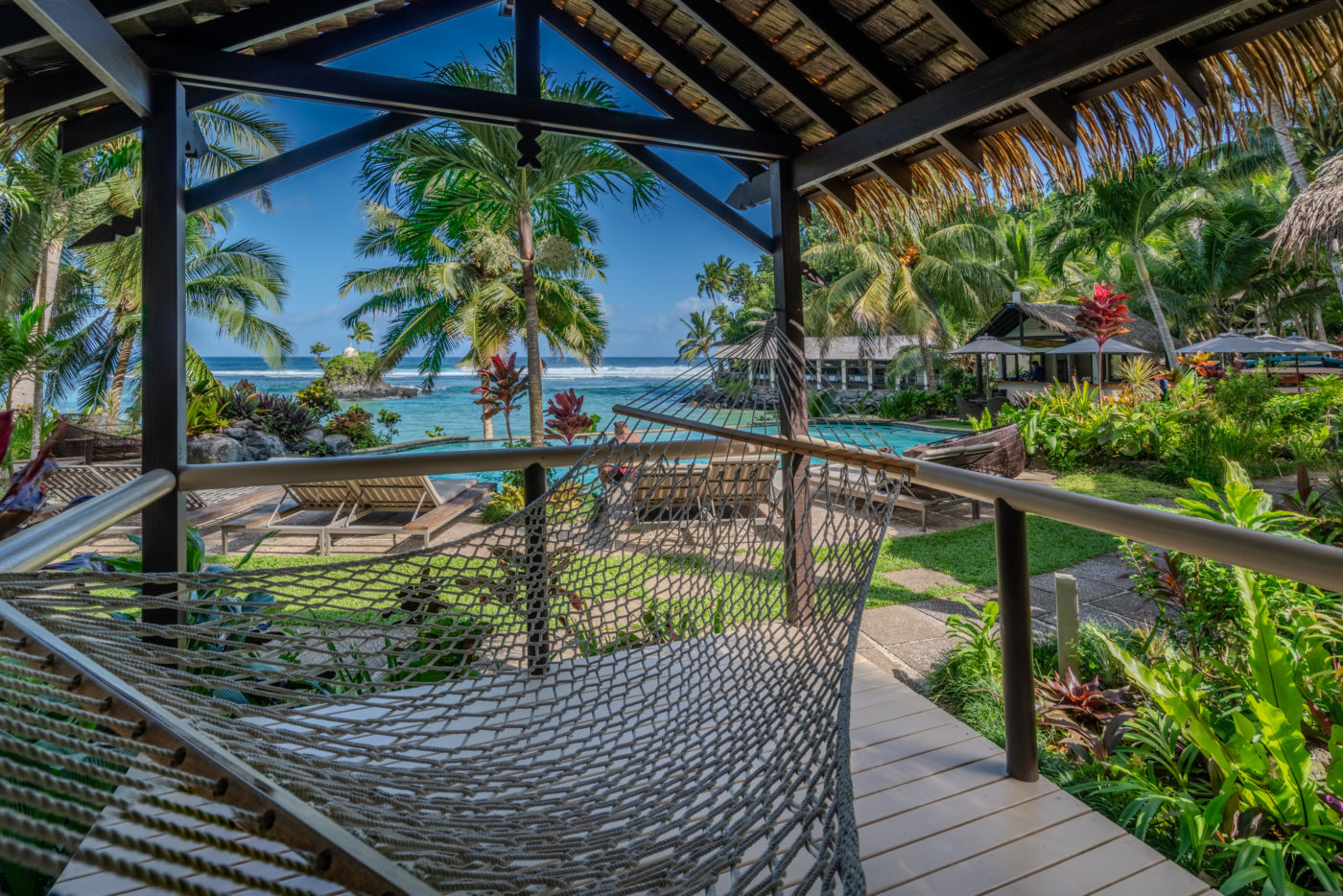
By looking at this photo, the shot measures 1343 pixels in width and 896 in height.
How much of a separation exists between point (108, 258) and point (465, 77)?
656cm

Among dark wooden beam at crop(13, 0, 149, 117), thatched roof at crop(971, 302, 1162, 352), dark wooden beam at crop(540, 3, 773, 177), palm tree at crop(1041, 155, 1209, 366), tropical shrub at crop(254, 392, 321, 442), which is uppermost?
palm tree at crop(1041, 155, 1209, 366)

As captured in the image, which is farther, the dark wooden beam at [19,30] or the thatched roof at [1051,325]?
the thatched roof at [1051,325]

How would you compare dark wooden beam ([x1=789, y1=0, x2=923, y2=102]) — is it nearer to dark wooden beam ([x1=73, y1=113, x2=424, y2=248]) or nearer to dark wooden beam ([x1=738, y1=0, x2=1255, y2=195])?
dark wooden beam ([x1=738, y1=0, x2=1255, y2=195])

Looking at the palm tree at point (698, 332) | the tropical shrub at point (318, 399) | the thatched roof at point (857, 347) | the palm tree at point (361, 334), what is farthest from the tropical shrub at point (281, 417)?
the palm tree at point (698, 332)

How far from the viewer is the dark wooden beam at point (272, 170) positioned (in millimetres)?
2051

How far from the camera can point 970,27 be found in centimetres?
191

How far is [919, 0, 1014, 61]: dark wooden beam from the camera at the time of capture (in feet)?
6.08

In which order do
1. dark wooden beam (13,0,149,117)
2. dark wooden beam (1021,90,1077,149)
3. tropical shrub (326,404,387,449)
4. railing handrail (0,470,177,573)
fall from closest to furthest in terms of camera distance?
railing handrail (0,470,177,573) < dark wooden beam (13,0,149,117) < dark wooden beam (1021,90,1077,149) < tropical shrub (326,404,387,449)

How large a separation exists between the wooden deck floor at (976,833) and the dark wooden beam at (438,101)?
200cm

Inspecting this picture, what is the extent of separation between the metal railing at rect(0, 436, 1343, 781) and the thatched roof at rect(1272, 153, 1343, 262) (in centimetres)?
559

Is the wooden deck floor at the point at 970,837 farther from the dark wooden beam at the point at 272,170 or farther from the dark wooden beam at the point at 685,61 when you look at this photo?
the dark wooden beam at the point at 685,61

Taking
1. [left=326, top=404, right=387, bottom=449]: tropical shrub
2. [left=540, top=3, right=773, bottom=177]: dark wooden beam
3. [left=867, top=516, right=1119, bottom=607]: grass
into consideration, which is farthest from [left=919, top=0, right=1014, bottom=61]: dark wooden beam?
[left=326, top=404, right=387, bottom=449]: tropical shrub

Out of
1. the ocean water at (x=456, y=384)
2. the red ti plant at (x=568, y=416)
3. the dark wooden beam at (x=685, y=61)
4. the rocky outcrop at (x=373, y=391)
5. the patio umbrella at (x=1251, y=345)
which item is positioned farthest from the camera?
the rocky outcrop at (x=373, y=391)

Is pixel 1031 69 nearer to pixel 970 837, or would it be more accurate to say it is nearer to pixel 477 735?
pixel 970 837
